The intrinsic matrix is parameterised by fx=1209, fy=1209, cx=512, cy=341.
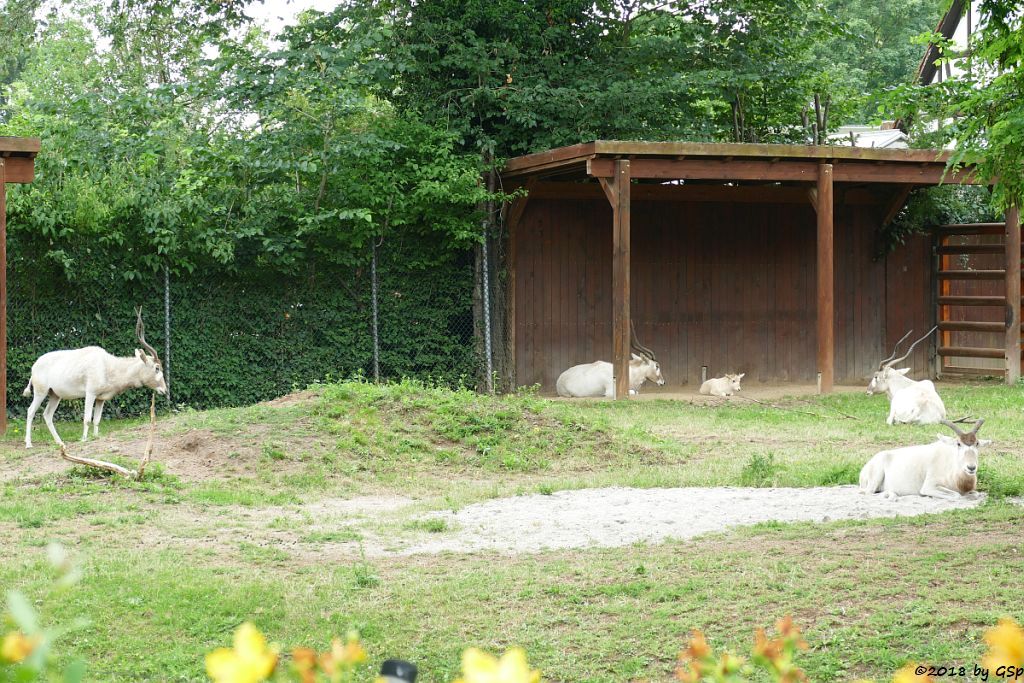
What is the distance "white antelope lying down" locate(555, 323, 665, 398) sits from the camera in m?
17.5

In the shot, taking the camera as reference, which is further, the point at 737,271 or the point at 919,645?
the point at 737,271

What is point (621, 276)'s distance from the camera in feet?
52.9

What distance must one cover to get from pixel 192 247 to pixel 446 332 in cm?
396

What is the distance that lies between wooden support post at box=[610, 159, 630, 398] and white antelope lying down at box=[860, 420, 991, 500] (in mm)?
6793

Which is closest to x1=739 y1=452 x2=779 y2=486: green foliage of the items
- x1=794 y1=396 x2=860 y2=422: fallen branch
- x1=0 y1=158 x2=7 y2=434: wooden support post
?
x1=794 y1=396 x2=860 y2=422: fallen branch

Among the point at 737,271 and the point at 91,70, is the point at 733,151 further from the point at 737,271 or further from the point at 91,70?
the point at 91,70

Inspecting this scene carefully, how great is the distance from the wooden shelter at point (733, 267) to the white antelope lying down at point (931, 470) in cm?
764

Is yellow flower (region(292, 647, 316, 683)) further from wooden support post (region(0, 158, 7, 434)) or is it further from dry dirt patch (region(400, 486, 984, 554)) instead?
wooden support post (region(0, 158, 7, 434))

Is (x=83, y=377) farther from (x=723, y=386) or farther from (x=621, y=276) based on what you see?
(x=723, y=386)

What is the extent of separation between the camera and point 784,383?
20.1 m

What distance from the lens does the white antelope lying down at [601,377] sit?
688 inches

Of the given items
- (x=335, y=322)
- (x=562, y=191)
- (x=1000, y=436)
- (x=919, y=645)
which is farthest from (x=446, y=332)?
(x=919, y=645)

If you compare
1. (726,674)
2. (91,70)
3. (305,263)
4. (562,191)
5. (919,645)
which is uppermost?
(91,70)

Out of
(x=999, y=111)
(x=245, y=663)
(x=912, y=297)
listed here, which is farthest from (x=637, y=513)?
(x=912, y=297)
